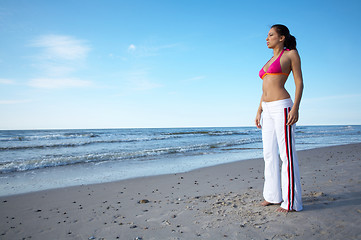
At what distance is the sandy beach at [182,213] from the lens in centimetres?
243

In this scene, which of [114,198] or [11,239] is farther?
[114,198]

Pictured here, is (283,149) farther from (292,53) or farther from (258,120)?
(292,53)

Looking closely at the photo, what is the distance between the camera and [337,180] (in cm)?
449

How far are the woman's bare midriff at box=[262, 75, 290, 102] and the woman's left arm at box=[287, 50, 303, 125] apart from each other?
152 millimetres

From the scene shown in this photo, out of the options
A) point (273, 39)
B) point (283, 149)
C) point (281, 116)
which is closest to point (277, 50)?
point (273, 39)

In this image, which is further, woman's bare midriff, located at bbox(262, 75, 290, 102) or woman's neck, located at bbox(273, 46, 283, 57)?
woman's neck, located at bbox(273, 46, 283, 57)

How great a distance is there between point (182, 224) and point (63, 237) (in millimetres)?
1343

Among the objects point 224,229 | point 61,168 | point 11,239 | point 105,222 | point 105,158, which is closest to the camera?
point 224,229

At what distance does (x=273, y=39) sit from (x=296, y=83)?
649 mm

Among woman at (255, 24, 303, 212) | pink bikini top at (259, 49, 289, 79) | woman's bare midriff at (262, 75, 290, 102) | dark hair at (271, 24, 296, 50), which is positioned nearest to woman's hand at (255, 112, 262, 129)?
woman at (255, 24, 303, 212)

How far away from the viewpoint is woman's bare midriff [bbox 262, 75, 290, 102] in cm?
277

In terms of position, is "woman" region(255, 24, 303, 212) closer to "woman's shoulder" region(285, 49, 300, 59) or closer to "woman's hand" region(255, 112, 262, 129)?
"woman's shoulder" region(285, 49, 300, 59)

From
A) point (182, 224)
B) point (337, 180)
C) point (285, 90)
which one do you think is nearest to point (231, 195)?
point (182, 224)

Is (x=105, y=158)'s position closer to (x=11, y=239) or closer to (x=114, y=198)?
(x=114, y=198)
